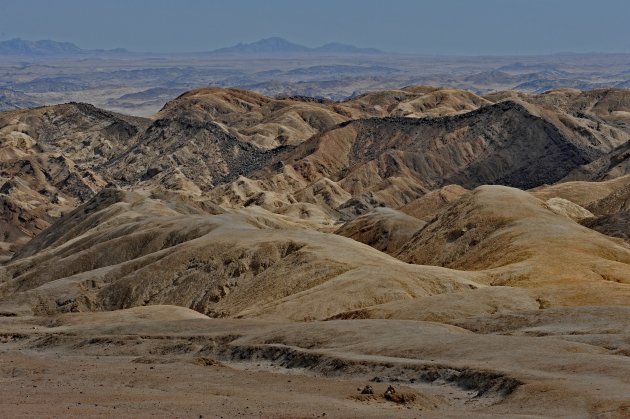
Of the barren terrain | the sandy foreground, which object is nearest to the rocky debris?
the barren terrain

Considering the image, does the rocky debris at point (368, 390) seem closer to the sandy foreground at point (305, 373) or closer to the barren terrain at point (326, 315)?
the barren terrain at point (326, 315)

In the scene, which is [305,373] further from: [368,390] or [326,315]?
[326,315]

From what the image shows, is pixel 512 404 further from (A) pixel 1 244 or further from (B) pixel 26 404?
→ (A) pixel 1 244

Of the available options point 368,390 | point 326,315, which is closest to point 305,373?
point 368,390

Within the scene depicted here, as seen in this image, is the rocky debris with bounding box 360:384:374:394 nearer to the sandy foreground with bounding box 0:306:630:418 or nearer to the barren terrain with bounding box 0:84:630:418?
the barren terrain with bounding box 0:84:630:418

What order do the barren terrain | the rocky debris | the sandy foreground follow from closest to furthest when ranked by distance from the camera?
the sandy foreground < the barren terrain < the rocky debris

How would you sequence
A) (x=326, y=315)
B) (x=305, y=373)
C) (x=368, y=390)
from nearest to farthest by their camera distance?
(x=368, y=390) → (x=305, y=373) → (x=326, y=315)

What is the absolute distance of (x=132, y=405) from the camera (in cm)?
3903

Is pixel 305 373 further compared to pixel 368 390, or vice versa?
pixel 305 373

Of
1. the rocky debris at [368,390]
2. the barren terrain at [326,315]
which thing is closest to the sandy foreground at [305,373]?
the barren terrain at [326,315]

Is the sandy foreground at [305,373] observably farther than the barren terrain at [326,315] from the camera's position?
No

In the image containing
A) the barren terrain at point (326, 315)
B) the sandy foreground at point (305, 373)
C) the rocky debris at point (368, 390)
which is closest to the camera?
the sandy foreground at point (305, 373)

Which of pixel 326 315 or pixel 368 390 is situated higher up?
pixel 368 390

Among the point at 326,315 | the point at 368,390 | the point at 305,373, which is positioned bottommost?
the point at 326,315
